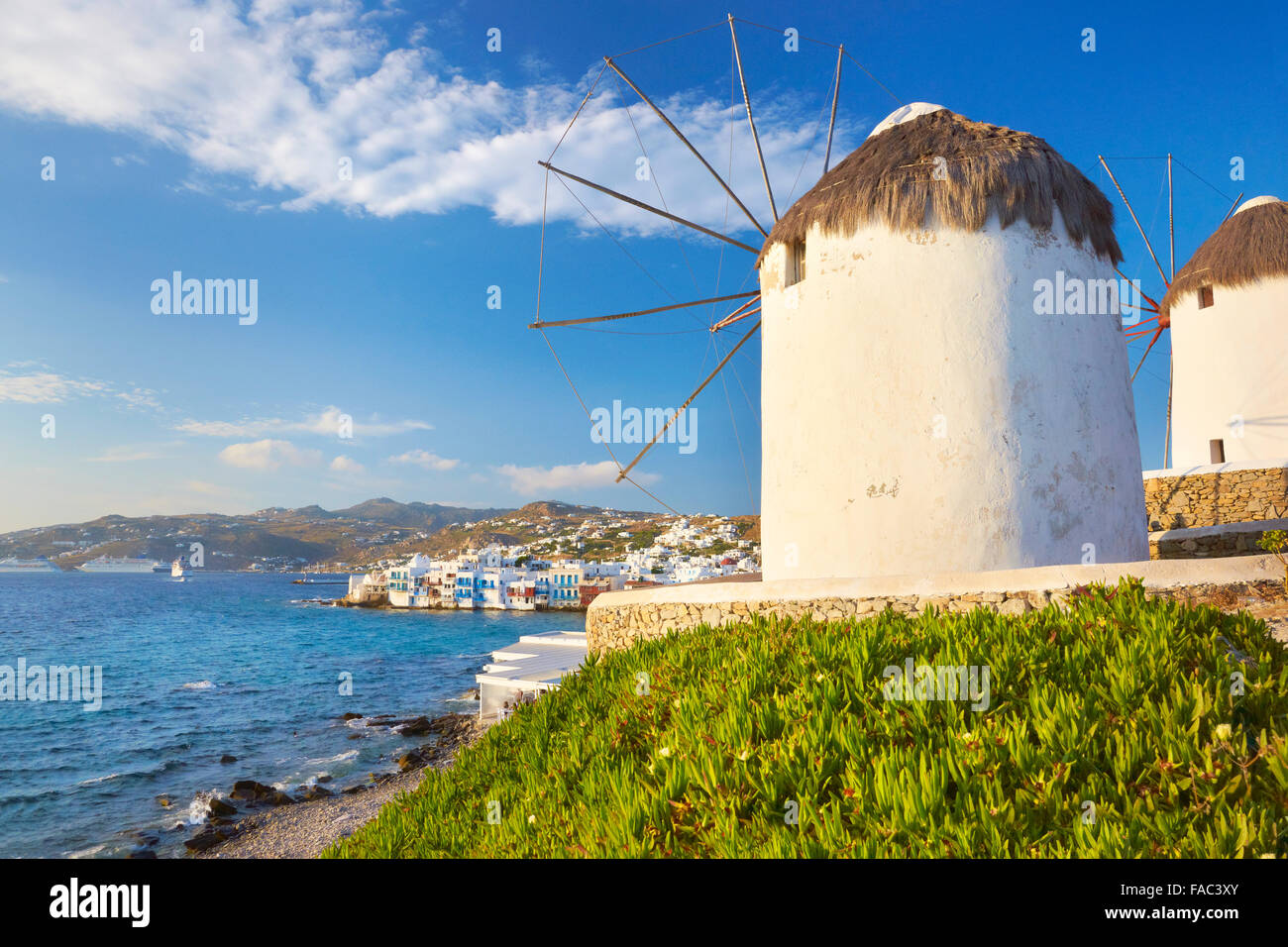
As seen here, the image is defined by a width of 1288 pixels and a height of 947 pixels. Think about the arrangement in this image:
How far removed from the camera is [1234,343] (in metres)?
16.9

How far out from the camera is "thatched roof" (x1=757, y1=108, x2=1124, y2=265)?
8.47 m

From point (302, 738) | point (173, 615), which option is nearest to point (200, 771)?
point (302, 738)

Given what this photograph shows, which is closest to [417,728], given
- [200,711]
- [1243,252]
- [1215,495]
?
[200,711]

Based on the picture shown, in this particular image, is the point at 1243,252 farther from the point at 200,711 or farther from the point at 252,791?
the point at 200,711

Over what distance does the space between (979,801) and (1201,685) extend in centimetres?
151

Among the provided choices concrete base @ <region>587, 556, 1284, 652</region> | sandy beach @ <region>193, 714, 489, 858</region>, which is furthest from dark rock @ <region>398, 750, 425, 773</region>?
concrete base @ <region>587, 556, 1284, 652</region>

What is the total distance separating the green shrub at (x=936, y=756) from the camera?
3.07 meters

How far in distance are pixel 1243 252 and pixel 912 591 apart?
1708 cm

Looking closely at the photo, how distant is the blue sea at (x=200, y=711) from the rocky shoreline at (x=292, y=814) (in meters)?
0.57

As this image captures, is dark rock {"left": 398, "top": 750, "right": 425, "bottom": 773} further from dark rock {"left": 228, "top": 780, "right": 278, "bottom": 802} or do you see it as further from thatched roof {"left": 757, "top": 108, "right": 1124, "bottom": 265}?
thatched roof {"left": 757, "top": 108, "right": 1124, "bottom": 265}

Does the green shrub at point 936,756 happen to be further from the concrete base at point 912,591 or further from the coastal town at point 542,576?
the coastal town at point 542,576

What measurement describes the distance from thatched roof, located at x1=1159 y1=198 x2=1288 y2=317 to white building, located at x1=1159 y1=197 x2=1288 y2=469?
2cm

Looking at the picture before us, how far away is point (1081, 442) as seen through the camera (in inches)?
338
